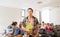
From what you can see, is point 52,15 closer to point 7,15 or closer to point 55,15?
point 55,15

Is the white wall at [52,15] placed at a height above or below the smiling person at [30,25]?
above

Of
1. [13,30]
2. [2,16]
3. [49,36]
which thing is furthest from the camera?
[2,16]

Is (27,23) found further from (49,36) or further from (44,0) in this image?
(44,0)

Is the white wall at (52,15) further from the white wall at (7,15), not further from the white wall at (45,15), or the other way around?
the white wall at (7,15)

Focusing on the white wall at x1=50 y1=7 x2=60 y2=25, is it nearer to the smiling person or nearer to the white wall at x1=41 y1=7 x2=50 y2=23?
the white wall at x1=41 y1=7 x2=50 y2=23

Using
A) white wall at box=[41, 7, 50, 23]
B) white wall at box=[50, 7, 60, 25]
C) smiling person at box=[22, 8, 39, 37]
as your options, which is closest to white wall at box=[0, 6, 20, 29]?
white wall at box=[41, 7, 50, 23]

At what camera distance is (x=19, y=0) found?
19.5 ft

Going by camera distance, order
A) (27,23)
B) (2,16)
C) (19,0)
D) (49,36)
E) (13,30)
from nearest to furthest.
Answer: (27,23) → (13,30) → (49,36) → (19,0) → (2,16)

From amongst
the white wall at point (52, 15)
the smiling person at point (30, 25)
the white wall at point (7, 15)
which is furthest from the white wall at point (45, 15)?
the smiling person at point (30, 25)

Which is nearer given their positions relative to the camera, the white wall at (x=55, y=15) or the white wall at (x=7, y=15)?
→ the white wall at (x=7, y=15)

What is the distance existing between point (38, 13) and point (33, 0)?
10.0 feet

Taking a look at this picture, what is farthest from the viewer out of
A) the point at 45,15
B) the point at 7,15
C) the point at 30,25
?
the point at 45,15

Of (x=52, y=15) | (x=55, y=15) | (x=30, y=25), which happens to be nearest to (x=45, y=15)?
(x=52, y=15)

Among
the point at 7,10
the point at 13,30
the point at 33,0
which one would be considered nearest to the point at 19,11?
the point at 7,10
